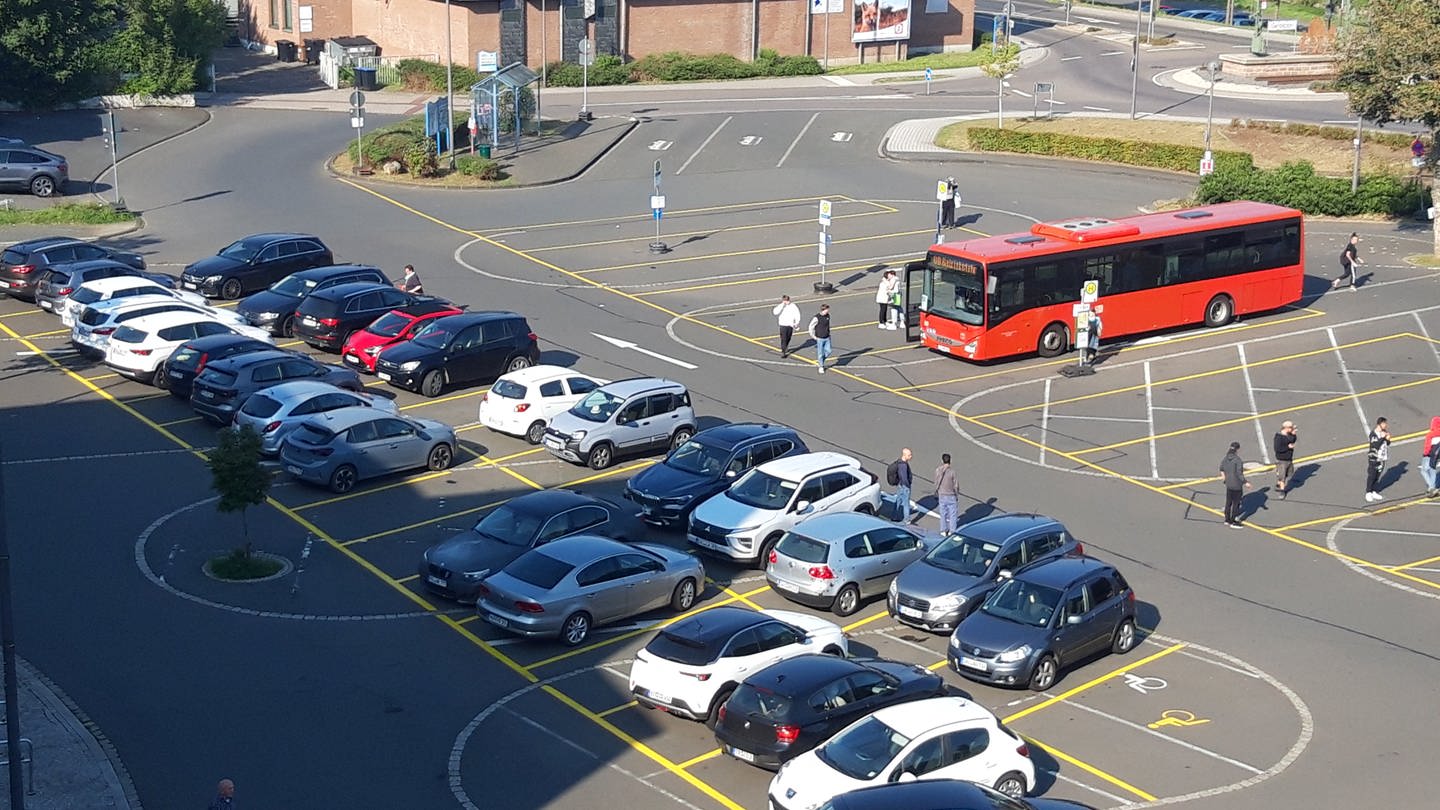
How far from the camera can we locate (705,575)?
25.0 meters

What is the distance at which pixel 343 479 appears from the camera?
1101 inches

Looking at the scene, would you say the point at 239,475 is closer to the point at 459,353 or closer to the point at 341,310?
the point at 459,353

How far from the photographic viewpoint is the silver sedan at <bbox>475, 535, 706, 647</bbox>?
21891 mm

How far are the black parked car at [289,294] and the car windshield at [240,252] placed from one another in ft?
7.82

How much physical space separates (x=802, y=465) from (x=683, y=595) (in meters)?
4.03

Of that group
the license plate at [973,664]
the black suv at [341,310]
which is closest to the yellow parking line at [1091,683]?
the license plate at [973,664]

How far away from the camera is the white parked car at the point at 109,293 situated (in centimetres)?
3666

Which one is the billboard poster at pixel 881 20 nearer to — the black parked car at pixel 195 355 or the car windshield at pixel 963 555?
the black parked car at pixel 195 355

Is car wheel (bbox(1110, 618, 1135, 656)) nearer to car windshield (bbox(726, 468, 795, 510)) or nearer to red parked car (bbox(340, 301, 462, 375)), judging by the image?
car windshield (bbox(726, 468, 795, 510))

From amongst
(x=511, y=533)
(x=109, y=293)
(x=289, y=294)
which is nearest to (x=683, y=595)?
(x=511, y=533)

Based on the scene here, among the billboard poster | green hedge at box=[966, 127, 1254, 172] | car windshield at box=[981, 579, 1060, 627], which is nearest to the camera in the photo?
car windshield at box=[981, 579, 1060, 627]

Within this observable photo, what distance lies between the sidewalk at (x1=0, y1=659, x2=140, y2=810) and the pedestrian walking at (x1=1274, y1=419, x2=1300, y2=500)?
20.7m

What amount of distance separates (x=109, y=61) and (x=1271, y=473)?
179 feet

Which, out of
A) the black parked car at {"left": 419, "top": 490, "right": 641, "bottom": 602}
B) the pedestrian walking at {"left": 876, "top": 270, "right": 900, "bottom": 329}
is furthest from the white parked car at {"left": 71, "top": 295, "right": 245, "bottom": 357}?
the pedestrian walking at {"left": 876, "top": 270, "right": 900, "bottom": 329}
